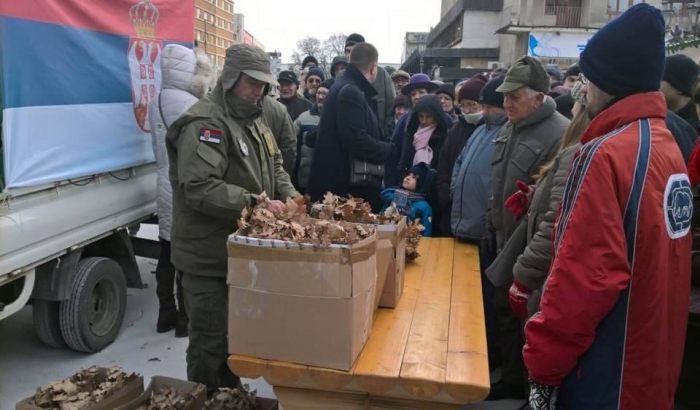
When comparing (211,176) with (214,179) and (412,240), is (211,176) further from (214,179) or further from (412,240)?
(412,240)

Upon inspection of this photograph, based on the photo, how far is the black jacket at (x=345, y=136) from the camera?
4.17m

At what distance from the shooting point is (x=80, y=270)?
3795 millimetres

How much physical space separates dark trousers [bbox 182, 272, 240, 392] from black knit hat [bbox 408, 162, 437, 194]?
1.91 meters

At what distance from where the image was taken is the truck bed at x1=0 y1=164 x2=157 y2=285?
3.07 m

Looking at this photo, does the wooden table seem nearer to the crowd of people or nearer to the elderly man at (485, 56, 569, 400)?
the crowd of people

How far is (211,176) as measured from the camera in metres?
2.71

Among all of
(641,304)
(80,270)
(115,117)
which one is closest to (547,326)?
(641,304)

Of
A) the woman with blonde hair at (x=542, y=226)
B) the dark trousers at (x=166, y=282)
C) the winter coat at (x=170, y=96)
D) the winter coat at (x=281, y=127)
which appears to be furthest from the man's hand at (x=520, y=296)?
the dark trousers at (x=166, y=282)

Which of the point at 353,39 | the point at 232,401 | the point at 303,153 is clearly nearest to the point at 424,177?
the point at 303,153

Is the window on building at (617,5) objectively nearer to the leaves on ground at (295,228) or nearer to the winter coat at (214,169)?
the winter coat at (214,169)

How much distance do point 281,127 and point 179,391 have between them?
2.30 m

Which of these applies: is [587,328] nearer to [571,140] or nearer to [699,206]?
[571,140]

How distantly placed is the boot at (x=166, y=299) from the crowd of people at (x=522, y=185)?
0.01 m

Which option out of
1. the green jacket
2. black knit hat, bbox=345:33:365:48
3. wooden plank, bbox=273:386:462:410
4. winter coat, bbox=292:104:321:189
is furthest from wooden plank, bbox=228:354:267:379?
black knit hat, bbox=345:33:365:48
